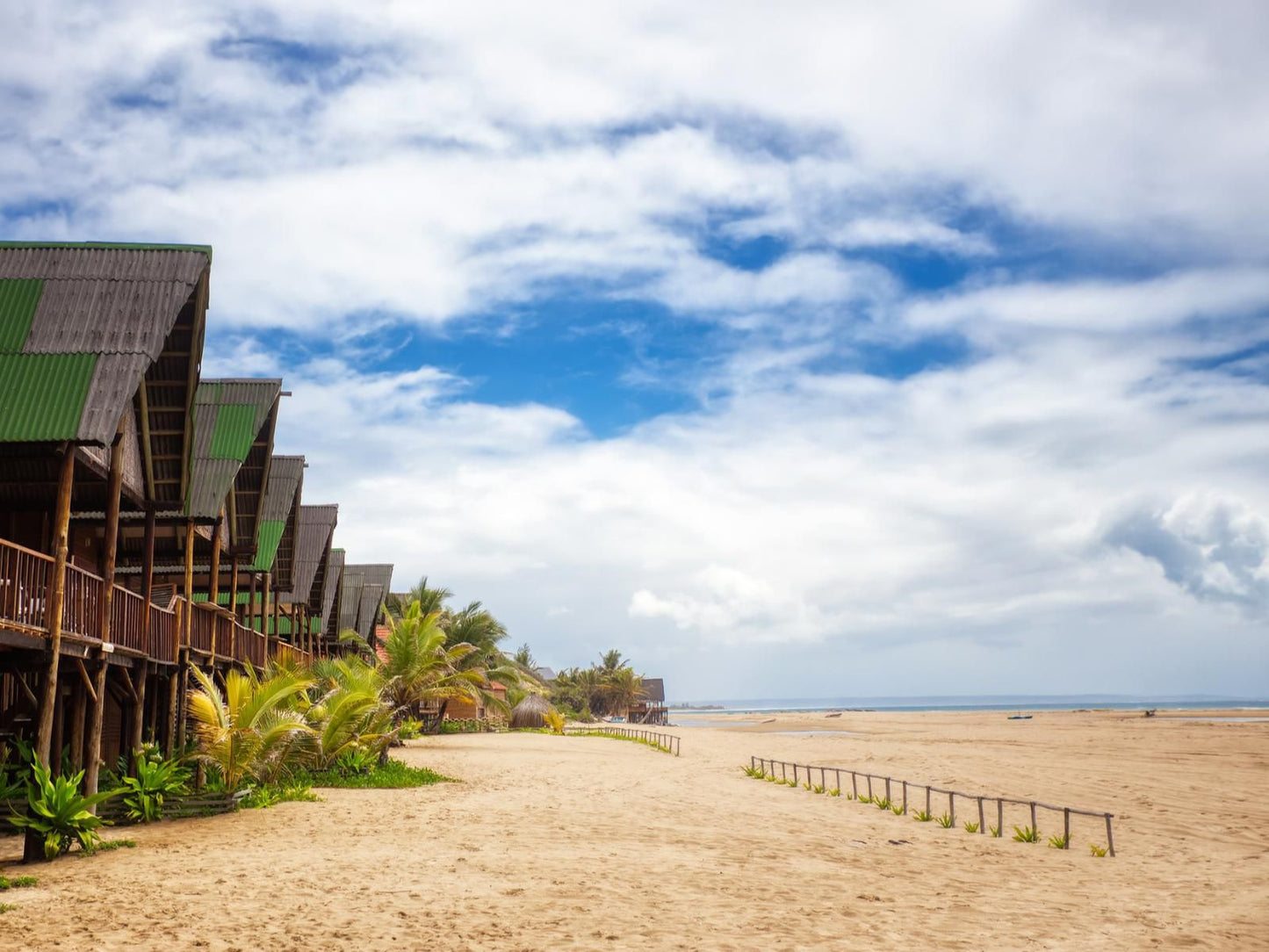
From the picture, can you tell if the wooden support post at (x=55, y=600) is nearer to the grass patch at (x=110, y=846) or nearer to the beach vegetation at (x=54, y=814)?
the beach vegetation at (x=54, y=814)

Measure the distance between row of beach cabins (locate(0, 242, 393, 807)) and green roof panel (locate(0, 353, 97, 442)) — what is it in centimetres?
2

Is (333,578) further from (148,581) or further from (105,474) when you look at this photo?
(105,474)

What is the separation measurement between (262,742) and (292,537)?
12.3 meters

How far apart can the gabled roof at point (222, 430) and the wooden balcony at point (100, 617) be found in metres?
1.96

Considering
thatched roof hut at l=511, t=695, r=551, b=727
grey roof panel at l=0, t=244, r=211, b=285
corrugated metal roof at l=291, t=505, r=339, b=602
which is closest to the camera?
grey roof panel at l=0, t=244, r=211, b=285

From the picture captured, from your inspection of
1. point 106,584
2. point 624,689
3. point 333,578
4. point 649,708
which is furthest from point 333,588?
point 649,708

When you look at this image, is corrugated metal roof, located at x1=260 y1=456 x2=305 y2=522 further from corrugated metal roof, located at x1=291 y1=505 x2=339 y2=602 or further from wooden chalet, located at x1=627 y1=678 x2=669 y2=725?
wooden chalet, located at x1=627 y1=678 x2=669 y2=725

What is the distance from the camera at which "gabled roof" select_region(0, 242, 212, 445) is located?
1220 centimetres

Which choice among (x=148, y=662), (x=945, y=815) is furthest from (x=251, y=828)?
(x=945, y=815)

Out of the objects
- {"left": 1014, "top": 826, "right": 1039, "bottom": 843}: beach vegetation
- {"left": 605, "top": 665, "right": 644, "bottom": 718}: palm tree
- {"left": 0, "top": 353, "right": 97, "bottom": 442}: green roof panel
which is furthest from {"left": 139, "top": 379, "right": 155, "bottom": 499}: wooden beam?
{"left": 605, "top": 665, "right": 644, "bottom": 718}: palm tree

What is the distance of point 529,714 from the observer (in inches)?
2135

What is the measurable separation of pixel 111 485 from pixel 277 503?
12.3 m

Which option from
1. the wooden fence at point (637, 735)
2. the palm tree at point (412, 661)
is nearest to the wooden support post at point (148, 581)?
the palm tree at point (412, 661)

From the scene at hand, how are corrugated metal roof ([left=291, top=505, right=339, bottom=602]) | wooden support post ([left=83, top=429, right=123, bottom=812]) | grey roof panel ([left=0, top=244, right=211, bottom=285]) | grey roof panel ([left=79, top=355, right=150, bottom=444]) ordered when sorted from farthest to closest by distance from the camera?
corrugated metal roof ([left=291, top=505, right=339, bottom=602]) → grey roof panel ([left=0, top=244, right=211, bottom=285]) → wooden support post ([left=83, top=429, right=123, bottom=812]) → grey roof panel ([left=79, top=355, right=150, bottom=444])
